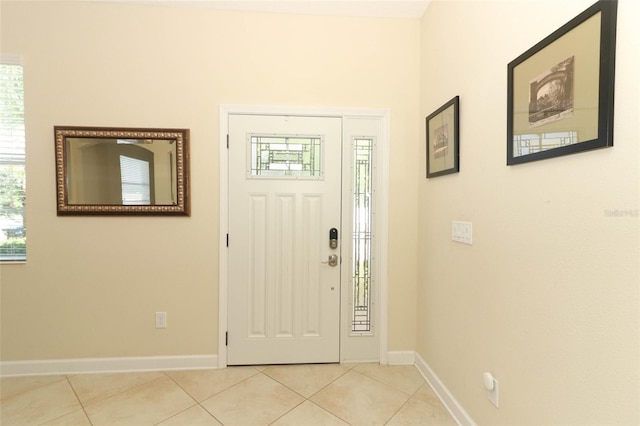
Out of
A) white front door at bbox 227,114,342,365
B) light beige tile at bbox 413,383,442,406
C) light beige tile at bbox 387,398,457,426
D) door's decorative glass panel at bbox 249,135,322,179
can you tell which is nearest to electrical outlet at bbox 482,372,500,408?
light beige tile at bbox 387,398,457,426

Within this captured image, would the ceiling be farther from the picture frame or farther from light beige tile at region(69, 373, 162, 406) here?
light beige tile at region(69, 373, 162, 406)

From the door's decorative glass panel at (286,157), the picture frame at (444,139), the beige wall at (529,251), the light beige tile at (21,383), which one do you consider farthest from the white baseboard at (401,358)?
the light beige tile at (21,383)

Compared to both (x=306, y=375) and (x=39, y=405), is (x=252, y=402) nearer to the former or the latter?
(x=306, y=375)

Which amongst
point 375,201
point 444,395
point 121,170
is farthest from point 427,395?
point 121,170

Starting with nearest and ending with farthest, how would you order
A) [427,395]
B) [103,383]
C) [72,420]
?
[72,420] → [427,395] → [103,383]

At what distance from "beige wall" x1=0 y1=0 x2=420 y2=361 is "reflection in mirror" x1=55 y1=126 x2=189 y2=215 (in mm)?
81

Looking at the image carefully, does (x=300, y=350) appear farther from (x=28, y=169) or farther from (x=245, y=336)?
(x=28, y=169)

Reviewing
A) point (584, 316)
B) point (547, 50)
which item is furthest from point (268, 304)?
point (547, 50)

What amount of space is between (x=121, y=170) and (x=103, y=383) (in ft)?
5.13

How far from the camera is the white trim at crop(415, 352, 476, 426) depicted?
160cm

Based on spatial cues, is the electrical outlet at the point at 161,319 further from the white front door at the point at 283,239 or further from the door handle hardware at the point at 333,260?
the door handle hardware at the point at 333,260

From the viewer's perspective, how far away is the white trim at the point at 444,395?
1603 mm

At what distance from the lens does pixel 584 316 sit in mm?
938

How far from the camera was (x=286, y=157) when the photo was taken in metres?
2.20
